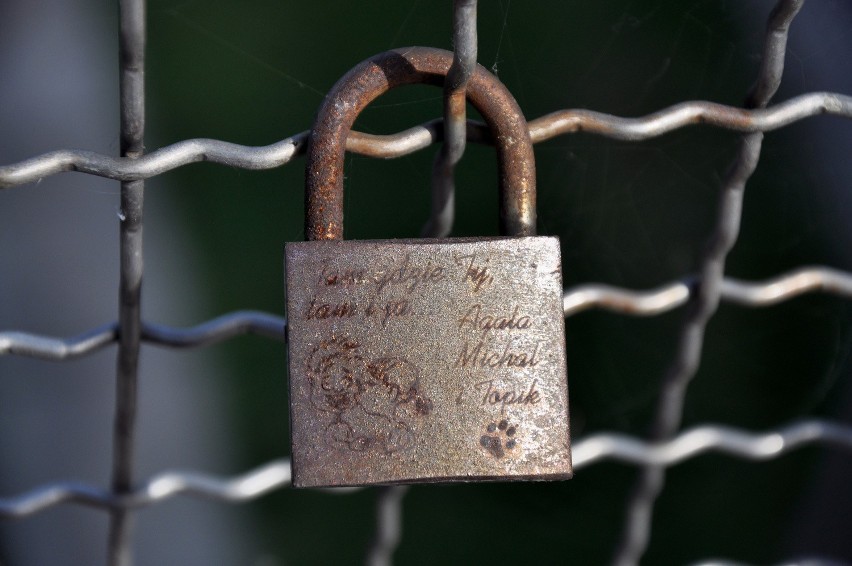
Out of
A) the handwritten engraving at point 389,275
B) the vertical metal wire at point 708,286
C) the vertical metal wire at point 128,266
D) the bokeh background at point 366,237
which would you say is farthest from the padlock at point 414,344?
the bokeh background at point 366,237

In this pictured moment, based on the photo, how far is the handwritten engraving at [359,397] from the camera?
623mm

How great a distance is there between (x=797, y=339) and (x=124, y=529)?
1143 mm

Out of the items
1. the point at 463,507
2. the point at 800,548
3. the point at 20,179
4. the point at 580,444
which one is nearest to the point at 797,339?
the point at 800,548

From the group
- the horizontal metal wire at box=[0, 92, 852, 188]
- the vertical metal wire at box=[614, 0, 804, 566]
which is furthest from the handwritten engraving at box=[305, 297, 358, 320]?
the vertical metal wire at box=[614, 0, 804, 566]

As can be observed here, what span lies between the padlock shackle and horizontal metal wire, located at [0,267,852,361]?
113mm

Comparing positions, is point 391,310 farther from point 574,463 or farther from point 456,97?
point 574,463

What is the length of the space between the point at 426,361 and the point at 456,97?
18 centimetres

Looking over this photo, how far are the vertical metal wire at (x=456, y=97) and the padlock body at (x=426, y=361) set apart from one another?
8cm

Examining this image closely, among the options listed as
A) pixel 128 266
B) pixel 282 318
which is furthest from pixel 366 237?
pixel 128 266

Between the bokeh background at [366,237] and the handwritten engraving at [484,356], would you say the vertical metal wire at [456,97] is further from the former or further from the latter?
the bokeh background at [366,237]

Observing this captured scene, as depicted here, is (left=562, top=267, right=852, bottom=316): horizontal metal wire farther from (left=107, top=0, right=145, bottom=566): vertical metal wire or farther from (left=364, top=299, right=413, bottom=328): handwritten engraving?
(left=107, top=0, right=145, bottom=566): vertical metal wire

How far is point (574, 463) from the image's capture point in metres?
0.88

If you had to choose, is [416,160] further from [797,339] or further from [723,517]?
[723,517]

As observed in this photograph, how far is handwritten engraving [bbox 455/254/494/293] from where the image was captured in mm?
633
